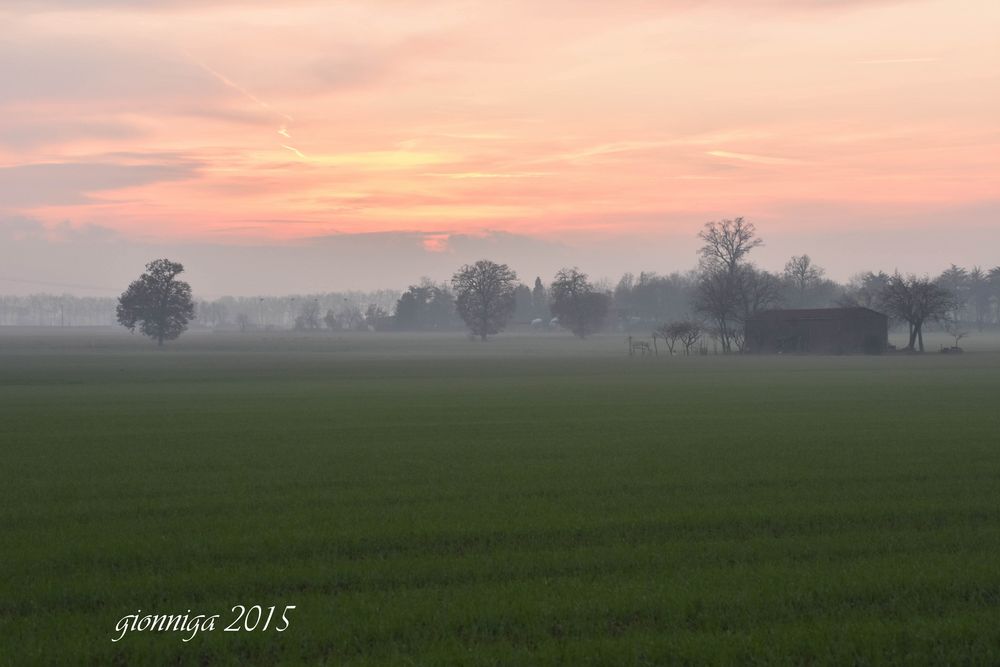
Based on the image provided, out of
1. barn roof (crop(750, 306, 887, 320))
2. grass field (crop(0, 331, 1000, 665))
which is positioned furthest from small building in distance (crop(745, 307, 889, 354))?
grass field (crop(0, 331, 1000, 665))

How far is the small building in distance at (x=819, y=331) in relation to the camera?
344ft

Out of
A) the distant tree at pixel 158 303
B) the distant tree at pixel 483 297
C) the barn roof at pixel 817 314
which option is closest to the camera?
the barn roof at pixel 817 314

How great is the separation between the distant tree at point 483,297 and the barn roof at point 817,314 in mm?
79153

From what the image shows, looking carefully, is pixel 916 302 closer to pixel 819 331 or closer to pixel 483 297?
pixel 819 331

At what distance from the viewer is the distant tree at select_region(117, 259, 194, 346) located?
470 feet

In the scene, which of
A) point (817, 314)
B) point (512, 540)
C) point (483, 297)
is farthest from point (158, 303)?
point (512, 540)

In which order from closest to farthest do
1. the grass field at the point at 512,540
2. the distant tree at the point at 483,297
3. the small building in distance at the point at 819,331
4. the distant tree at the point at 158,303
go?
1. the grass field at the point at 512,540
2. the small building in distance at the point at 819,331
3. the distant tree at the point at 158,303
4. the distant tree at the point at 483,297

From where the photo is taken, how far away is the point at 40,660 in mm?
9367

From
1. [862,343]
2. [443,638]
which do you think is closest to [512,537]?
[443,638]

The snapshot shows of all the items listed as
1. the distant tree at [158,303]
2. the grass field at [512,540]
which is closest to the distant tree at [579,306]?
the distant tree at [158,303]

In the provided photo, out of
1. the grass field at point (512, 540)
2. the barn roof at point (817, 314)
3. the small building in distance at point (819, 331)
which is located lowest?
the grass field at point (512, 540)

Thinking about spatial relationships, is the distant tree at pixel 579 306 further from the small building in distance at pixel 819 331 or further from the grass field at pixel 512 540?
the grass field at pixel 512 540

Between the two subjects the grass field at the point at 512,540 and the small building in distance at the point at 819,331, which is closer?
the grass field at the point at 512,540

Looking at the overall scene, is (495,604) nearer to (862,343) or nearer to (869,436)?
(869,436)
